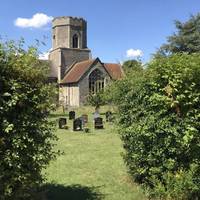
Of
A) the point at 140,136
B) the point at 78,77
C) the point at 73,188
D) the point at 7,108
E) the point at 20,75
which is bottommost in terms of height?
the point at 73,188

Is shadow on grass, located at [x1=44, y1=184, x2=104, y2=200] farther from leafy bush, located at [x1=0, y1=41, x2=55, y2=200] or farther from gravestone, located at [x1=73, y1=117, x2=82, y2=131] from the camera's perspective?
gravestone, located at [x1=73, y1=117, x2=82, y2=131]

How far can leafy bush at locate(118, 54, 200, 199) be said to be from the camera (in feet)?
28.2

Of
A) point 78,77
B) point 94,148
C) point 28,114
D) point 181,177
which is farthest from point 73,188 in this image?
point 78,77

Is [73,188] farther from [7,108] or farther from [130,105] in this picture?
[7,108]

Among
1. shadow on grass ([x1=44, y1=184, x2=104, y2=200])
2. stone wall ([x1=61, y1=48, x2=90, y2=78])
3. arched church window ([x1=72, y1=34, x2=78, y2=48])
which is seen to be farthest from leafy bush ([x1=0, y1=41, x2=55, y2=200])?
arched church window ([x1=72, y1=34, x2=78, y2=48])

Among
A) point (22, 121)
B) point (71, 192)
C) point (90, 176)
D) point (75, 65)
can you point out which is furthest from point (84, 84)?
point (22, 121)

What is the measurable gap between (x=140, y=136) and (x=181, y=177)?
1344 millimetres

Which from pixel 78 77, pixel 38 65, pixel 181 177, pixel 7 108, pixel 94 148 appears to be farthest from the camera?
pixel 78 77

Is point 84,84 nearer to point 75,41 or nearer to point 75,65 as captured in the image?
point 75,65

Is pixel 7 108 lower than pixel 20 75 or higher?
lower

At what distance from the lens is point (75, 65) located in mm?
76062

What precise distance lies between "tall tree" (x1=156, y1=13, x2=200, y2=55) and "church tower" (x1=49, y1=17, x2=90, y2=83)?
90.1ft

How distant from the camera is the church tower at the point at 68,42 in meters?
77.2

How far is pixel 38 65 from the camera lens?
7.34 meters
